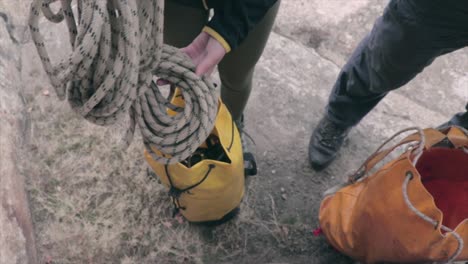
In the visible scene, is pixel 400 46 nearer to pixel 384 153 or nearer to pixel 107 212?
pixel 384 153

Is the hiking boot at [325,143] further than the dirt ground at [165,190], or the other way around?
the hiking boot at [325,143]

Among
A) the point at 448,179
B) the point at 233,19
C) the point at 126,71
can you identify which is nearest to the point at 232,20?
the point at 233,19

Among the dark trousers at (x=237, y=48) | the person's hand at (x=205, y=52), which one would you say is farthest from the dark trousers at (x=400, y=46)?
the person's hand at (x=205, y=52)

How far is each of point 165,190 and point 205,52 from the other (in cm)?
80

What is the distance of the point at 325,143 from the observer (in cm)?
175

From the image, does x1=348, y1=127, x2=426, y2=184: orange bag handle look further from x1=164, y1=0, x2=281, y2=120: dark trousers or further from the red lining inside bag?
x1=164, y1=0, x2=281, y2=120: dark trousers

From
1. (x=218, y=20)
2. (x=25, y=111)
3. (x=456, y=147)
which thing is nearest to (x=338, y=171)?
(x=456, y=147)

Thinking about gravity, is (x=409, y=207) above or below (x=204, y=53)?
below

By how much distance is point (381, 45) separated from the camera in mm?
1312

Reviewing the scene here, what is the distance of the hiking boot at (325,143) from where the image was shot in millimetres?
1734

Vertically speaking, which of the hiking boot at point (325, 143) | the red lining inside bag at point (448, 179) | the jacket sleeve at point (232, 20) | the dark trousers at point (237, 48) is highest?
the jacket sleeve at point (232, 20)

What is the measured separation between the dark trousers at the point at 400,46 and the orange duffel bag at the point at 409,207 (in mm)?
249

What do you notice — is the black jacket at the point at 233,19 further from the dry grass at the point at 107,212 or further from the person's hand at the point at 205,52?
the dry grass at the point at 107,212

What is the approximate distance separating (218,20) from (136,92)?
1.09 feet
